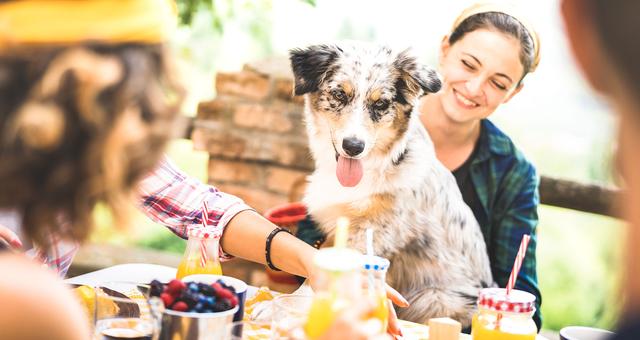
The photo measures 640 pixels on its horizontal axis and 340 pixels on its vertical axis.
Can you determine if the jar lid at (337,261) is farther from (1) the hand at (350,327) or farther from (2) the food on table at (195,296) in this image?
(2) the food on table at (195,296)

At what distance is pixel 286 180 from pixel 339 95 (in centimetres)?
114

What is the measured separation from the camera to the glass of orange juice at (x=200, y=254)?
1.61 m

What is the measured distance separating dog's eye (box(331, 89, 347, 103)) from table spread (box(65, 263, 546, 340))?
0.69 meters

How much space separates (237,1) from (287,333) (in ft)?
9.99

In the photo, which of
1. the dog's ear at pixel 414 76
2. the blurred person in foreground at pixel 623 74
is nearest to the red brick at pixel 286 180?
the dog's ear at pixel 414 76

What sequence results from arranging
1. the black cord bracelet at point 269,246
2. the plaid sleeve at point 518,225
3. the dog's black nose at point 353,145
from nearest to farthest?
the black cord bracelet at point 269,246 < the dog's black nose at point 353,145 < the plaid sleeve at point 518,225

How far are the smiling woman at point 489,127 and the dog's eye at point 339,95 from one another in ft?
1.41

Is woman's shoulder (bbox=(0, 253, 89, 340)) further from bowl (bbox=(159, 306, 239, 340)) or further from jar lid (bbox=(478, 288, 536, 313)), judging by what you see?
jar lid (bbox=(478, 288, 536, 313))

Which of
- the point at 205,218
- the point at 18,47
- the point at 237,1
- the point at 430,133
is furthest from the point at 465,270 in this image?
the point at 237,1

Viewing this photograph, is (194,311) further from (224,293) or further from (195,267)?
(195,267)

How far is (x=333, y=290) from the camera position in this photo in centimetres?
108

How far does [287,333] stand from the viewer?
1299 millimetres

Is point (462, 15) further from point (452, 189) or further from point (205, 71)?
point (205, 71)

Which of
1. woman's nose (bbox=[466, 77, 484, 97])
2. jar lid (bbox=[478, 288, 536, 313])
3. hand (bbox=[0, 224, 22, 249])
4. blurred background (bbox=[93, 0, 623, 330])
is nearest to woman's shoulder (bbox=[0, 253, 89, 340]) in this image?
hand (bbox=[0, 224, 22, 249])
